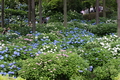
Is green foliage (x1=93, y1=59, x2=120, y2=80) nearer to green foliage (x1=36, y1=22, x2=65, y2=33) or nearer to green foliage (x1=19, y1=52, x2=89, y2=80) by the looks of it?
green foliage (x1=19, y1=52, x2=89, y2=80)

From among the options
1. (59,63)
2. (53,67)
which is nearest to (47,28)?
(59,63)

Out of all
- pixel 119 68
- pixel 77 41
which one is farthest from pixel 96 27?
pixel 119 68

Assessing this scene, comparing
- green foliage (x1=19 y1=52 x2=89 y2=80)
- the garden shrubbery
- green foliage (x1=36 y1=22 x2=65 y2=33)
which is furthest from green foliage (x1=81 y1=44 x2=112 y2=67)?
green foliage (x1=36 y1=22 x2=65 y2=33)

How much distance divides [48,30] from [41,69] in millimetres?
4998

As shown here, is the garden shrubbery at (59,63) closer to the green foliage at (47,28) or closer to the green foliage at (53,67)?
the green foliage at (53,67)

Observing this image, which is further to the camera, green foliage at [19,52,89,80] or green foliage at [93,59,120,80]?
green foliage at [93,59,120,80]

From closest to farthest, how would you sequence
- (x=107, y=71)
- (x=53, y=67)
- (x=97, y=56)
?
(x=53, y=67), (x=107, y=71), (x=97, y=56)

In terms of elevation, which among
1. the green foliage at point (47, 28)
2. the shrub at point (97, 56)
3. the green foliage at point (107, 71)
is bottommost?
the green foliage at point (107, 71)

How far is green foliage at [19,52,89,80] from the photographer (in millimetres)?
4344

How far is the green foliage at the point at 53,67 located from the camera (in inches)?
171

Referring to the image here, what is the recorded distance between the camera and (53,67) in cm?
438

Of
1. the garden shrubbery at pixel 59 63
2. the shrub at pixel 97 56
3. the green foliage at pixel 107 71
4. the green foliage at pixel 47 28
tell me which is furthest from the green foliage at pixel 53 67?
the green foliage at pixel 47 28

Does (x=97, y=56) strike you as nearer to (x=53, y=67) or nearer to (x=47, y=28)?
(x=53, y=67)

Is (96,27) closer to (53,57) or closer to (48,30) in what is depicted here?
(48,30)
